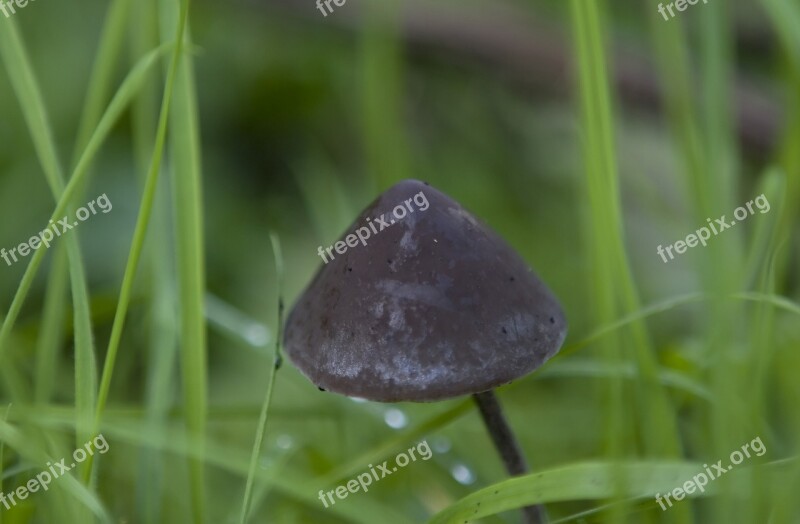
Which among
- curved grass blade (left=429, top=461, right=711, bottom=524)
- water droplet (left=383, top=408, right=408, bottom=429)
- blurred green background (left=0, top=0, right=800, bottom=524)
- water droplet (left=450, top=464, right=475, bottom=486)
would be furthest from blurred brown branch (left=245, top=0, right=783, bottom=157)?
curved grass blade (left=429, top=461, right=711, bottom=524)

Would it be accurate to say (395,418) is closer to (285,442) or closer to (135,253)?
(285,442)

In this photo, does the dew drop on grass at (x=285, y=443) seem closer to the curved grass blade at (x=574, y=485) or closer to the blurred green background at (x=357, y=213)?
the blurred green background at (x=357, y=213)

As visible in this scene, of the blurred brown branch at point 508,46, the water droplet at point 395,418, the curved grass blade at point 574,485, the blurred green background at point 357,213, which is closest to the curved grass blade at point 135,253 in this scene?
the blurred green background at point 357,213

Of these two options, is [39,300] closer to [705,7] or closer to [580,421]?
[580,421]

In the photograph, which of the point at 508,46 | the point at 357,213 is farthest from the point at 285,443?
the point at 508,46

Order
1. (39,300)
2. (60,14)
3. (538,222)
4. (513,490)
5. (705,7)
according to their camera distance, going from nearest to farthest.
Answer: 1. (513,490)
2. (705,7)
3. (39,300)
4. (538,222)
5. (60,14)

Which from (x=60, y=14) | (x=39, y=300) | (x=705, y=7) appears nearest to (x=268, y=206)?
(x=39, y=300)

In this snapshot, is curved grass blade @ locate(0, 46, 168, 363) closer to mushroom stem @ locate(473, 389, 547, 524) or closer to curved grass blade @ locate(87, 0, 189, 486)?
curved grass blade @ locate(87, 0, 189, 486)
